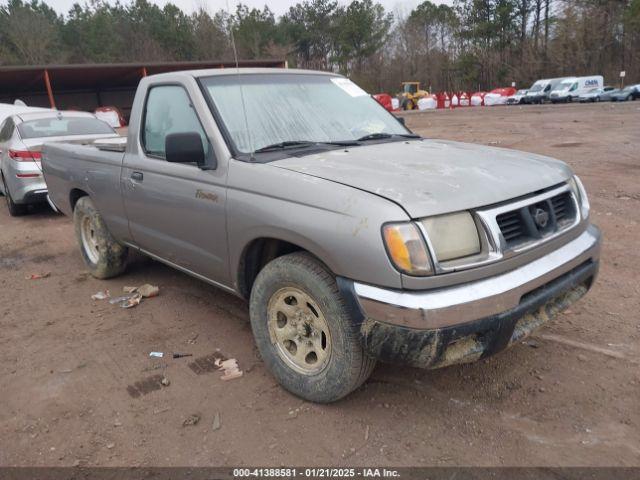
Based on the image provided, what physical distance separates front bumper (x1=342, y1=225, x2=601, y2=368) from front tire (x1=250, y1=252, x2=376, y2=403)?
14 centimetres

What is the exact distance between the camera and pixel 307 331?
2867 millimetres

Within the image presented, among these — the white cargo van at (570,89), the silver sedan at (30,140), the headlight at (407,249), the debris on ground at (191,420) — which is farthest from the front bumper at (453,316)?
the white cargo van at (570,89)

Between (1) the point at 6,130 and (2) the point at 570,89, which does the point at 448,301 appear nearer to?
(1) the point at 6,130

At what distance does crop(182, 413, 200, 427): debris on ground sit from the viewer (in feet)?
9.25

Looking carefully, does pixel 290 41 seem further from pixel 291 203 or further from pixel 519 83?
pixel 291 203

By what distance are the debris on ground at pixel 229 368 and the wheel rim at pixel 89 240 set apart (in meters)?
2.35

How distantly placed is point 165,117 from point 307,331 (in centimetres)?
201

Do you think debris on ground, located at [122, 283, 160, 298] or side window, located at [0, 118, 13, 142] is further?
side window, located at [0, 118, 13, 142]

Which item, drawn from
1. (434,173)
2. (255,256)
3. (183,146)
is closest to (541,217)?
(434,173)

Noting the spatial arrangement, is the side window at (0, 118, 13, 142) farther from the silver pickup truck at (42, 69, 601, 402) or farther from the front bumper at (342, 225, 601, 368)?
the front bumper at (342, 225, 601, 368)

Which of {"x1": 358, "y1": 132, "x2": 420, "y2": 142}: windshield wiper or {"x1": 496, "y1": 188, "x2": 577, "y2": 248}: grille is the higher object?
{"x1": 358, "y1": 132, "x2": 420, "y2": 142}: windshield wiper

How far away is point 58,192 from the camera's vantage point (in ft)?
18.2

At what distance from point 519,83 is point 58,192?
63.4m

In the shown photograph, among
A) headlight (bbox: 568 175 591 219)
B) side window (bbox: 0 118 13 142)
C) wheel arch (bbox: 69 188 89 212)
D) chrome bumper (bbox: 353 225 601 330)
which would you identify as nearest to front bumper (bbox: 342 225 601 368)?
chrome bumper (bbox: 353 225 601 330)
